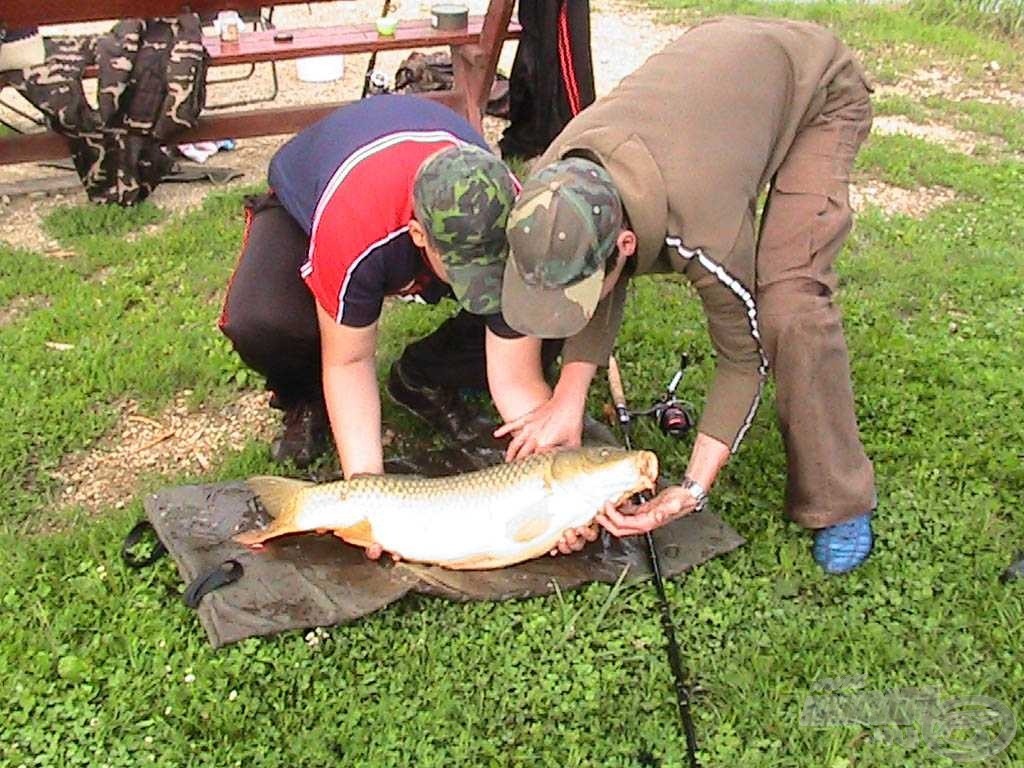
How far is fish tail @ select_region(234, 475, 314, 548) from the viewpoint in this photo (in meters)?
3.21

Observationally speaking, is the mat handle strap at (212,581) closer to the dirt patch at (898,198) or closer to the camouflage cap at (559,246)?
the camouflage cap at (559,246)

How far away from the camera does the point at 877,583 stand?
3367 millimetres

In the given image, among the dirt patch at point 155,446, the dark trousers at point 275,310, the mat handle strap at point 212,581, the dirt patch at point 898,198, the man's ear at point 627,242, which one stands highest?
the man's ear at point 627,242

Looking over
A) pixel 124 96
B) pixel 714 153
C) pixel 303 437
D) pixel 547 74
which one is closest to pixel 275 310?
pixel 303 437

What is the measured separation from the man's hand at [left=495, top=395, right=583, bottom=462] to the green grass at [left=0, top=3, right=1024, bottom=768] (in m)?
0.43

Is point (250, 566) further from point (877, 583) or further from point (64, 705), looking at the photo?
point (877, 583)

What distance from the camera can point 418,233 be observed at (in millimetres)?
2797

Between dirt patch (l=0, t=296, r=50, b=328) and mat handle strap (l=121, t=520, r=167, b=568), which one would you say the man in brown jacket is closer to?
mat handle strap (l=121, t=520, r=167, b=568)

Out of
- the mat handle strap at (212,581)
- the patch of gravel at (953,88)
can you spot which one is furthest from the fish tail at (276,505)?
the patch of gravel at (953,88)

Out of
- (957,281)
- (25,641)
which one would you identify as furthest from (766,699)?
(957,281)

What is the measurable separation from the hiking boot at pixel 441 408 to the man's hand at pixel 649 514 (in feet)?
3.02

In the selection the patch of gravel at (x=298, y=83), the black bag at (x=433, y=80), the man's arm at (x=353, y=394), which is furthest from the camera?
the black bag at (x=433, y=80)

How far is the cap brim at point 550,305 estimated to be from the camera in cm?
249

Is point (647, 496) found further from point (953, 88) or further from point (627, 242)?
point (953, 88)
